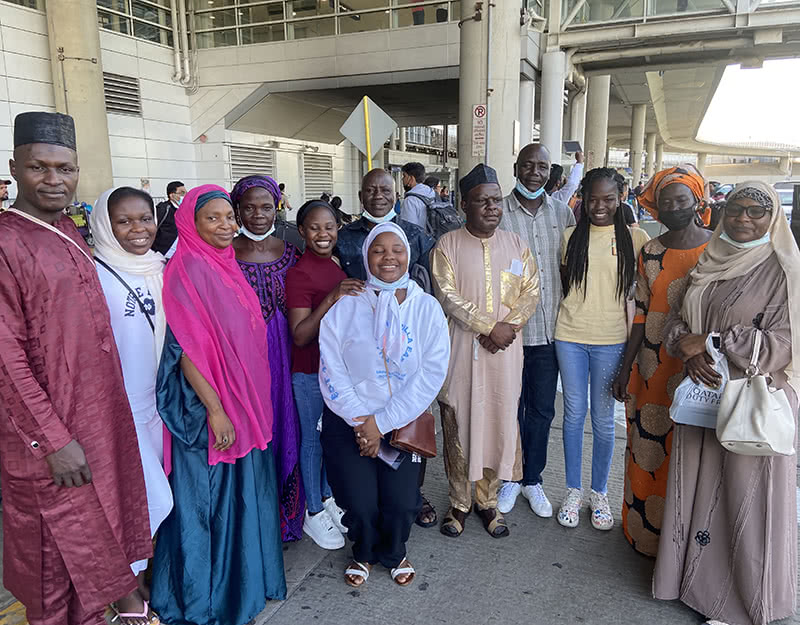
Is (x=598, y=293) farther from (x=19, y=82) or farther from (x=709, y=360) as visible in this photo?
(x=19, y=82)

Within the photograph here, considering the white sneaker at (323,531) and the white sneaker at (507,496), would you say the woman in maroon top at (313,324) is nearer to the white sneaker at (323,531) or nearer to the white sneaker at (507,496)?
the white sneaker at (323,531)

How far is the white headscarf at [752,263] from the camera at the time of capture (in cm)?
225

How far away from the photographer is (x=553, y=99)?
12.1 meters

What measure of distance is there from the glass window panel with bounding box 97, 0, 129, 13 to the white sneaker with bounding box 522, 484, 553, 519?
14102 mm

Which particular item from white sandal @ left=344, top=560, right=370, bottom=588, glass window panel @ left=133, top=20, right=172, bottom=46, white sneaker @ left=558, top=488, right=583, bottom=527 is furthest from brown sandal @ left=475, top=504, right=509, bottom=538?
glass window panel @ left=133, top=20, right=172, bottom=46

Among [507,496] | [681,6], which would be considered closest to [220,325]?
[507,496]

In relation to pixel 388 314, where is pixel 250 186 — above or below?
above

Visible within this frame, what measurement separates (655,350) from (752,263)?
0.72m

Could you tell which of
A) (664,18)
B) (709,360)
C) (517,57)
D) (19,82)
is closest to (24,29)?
(19,82)

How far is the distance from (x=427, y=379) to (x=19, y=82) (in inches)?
486

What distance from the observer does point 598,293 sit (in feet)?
10.3

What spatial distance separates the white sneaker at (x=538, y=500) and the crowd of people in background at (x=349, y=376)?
0.02 m

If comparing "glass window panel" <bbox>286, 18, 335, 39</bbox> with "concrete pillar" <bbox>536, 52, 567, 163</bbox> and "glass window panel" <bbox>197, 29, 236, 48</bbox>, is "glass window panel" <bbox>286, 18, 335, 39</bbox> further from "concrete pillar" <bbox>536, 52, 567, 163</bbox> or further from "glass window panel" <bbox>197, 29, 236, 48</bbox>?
"concrete pillar" <bbox>536, 52, 567, 163</bbox>

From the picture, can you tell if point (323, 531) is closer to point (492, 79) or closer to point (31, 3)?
point (492, 79)
